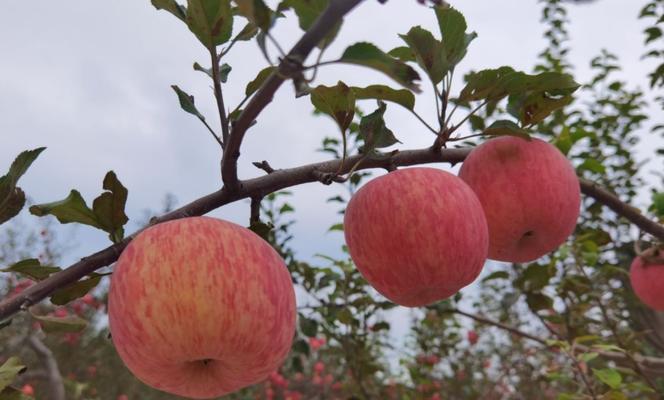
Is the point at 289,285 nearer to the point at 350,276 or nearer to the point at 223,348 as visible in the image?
the point at 223,348

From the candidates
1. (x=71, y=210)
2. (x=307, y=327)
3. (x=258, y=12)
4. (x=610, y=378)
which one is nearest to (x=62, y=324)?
(x=71, y=210)

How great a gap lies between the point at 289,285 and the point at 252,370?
154mm

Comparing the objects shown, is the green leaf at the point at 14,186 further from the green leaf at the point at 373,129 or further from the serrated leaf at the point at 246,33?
the green leaf at the point at 373,129

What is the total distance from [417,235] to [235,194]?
0.34m

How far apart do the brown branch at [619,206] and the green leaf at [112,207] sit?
1.21 metres

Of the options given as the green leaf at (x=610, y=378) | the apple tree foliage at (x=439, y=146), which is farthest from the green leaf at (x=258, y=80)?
the green leaf at (x=610, y=378)

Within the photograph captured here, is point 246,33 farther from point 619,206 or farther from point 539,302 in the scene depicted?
point 539,302

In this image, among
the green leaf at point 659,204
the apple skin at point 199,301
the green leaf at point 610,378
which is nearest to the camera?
the apple skin at point 199,301

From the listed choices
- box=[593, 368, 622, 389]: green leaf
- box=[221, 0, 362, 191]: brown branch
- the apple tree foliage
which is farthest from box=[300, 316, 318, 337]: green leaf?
box=[221, 0, 362, 191]: brown branch

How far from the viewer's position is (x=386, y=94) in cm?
114

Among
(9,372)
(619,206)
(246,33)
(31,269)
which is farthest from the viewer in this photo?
(619,206)

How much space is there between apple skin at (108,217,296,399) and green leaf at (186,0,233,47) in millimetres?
342

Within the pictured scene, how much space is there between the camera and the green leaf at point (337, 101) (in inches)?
39.2

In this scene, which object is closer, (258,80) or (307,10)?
(307,10)
